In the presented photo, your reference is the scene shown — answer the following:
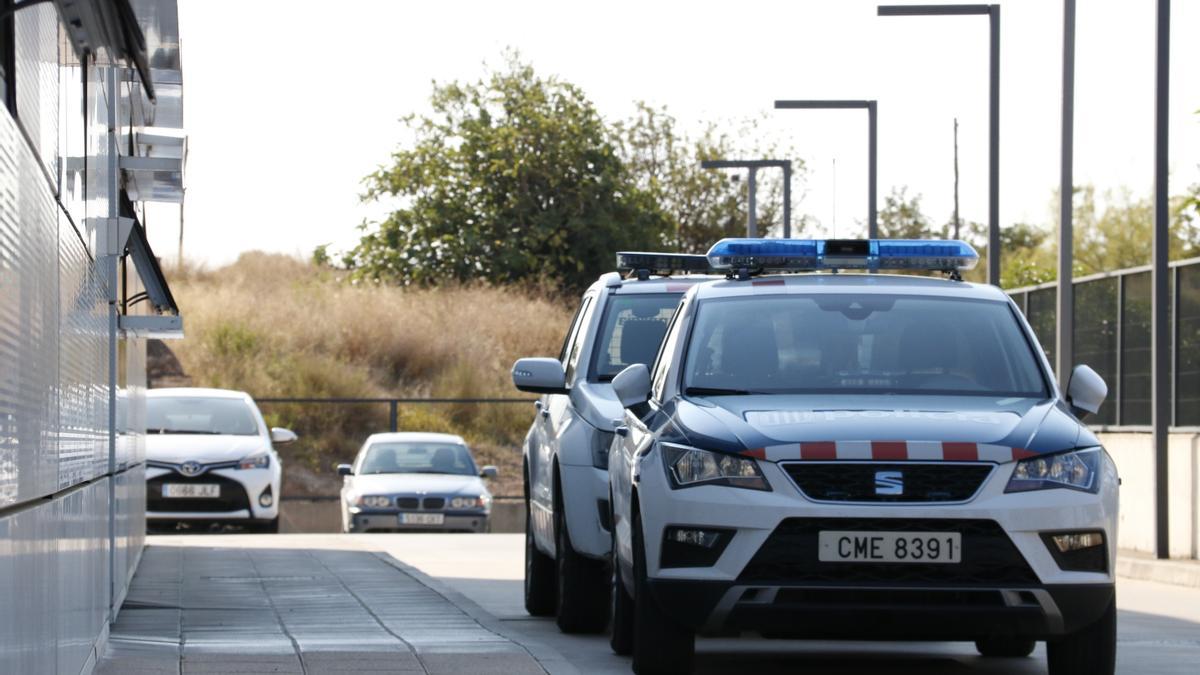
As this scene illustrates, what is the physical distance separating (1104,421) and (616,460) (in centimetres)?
1499

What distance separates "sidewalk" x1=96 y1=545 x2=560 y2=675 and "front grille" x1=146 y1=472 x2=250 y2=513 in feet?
18.7

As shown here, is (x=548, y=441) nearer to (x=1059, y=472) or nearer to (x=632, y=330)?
(x=632, y=330)

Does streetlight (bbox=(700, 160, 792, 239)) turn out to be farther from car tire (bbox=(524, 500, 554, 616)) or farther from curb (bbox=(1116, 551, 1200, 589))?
car tire (bbox=(524, 500, 554, 616))

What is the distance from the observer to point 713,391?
9.45 metres

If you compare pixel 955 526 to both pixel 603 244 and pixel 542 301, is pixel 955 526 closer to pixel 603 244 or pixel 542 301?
pixel 542 301

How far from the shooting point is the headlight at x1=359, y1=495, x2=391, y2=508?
2741cm

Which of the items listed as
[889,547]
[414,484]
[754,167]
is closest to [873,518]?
[889,547]

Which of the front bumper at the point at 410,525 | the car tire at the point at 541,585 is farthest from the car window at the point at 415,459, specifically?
the car tire at the point at 541,585

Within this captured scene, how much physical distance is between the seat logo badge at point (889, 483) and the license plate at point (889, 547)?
16cm

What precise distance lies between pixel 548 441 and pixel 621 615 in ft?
8.38

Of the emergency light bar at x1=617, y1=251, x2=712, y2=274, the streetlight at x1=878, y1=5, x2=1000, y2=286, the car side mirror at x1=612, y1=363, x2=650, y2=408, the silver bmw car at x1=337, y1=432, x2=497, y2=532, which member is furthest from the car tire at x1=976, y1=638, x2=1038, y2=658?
the silver bmw car at x1=337, y1=432, x2=497, y2=532

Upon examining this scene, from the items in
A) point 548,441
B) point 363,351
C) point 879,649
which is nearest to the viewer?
point 879,649

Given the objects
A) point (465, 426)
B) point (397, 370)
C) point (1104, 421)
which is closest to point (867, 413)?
point (1104, 421)

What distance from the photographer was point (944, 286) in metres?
10.3
